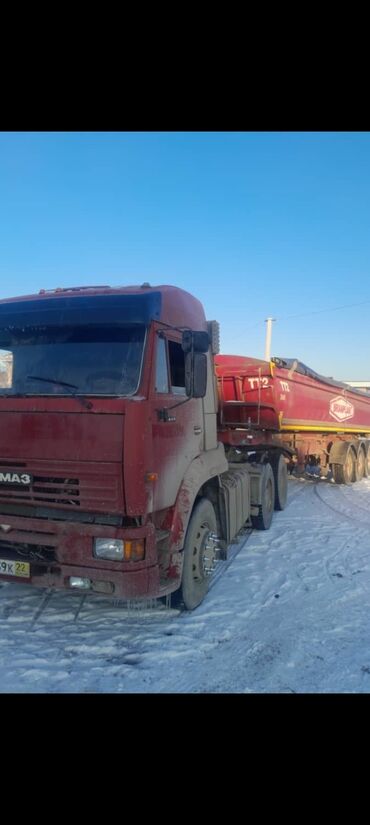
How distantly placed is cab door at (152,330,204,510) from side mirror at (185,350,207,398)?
→ 0.13 m

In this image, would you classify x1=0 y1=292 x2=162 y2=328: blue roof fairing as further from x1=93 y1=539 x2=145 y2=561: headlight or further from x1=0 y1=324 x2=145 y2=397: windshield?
x1=93 y1=539 x2=145 y2=561: headlight

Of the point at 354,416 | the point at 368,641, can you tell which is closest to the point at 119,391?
the point at 368,641

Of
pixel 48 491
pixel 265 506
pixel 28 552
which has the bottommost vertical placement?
pixel 265 506

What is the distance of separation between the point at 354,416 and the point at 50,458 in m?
11.5

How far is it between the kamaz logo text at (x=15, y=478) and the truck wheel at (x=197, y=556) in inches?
59.5

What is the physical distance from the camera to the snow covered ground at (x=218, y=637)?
3.07 m

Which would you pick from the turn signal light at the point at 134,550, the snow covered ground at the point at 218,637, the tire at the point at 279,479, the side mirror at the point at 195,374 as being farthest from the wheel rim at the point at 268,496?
the turn signal light at the point at 134,550

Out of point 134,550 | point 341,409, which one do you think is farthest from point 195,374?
point 341,409

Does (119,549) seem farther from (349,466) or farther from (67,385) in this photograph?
(349,466)

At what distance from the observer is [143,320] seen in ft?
10.9

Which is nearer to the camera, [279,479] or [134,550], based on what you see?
[134,550]

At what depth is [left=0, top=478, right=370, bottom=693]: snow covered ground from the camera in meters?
3.07

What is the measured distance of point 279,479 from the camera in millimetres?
8320
